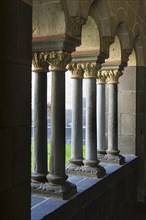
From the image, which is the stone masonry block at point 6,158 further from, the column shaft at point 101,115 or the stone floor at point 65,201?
the column shaft at point 101,115

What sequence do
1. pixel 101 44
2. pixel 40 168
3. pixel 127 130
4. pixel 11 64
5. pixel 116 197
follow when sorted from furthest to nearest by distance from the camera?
pixel 127 130
pixel 116 197
pixel 101 44
pixel 40 168
pixel 11 64

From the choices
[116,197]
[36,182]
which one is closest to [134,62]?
[116,197]

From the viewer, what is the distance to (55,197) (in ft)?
8.45

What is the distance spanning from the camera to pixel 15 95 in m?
1.70

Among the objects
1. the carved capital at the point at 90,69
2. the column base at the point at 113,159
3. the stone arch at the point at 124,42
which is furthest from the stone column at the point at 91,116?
the stone arch at the point at 124,42

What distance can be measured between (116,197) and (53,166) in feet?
4.54

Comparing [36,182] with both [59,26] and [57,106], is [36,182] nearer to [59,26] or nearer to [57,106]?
[57,106]

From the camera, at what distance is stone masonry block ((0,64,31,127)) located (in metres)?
1.62

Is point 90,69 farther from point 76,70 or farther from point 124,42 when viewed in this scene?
point 124,42

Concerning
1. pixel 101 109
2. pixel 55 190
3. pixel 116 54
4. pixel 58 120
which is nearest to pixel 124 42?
pixel 116 54

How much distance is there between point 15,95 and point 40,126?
3.35 ft

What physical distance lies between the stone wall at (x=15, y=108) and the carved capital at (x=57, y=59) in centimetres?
82

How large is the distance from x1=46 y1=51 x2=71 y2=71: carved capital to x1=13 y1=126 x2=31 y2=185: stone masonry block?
964 mm

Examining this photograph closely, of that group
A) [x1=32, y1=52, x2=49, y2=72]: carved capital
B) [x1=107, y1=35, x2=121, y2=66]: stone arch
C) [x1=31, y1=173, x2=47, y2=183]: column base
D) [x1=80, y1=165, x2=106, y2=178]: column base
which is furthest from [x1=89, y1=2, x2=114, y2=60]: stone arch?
[x1=31, y1=173, x2=47, y2=183]: column base
